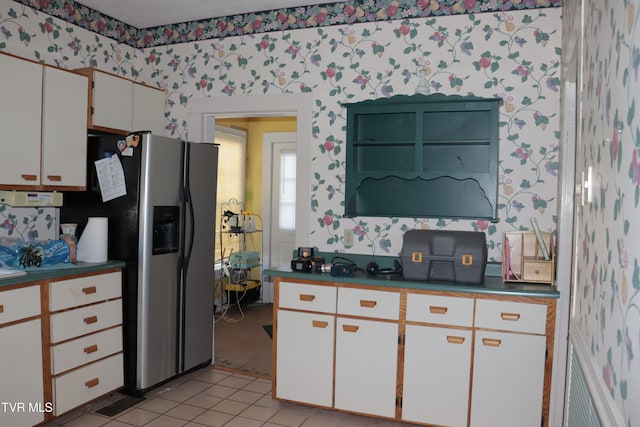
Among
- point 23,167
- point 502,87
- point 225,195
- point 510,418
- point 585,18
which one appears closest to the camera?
point 585,18

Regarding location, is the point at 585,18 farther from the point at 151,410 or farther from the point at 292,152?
the point at 292,152

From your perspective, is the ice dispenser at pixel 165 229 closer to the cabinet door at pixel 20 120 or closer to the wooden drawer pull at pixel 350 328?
the cabinet door at pixel 20 120

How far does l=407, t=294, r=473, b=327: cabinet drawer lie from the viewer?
284cm

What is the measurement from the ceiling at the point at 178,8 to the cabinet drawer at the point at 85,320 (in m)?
2.12

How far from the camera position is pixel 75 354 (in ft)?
9.81

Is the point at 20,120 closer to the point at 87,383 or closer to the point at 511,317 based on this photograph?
the point at 87,383

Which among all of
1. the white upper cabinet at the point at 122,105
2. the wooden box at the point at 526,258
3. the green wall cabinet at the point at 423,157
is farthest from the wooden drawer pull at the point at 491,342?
the white upper cabinet at the point at 122,105

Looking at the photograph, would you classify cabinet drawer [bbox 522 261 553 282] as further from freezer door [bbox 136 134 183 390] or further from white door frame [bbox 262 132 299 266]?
white door frame [bbox 262 132 299 266]

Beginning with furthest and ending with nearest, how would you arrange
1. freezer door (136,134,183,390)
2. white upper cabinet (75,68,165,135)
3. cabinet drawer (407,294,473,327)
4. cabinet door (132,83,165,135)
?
cabinet door (132,83,165,135) < white upper cabinet (75,68,165,135) < freezer door (136,134,183,390) < cabinet drawer (407,294,473,327)

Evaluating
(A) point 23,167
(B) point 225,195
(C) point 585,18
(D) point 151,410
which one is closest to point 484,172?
(C) point 585,18

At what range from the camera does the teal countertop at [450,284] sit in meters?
2.74

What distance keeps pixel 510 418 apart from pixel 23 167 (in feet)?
10.3

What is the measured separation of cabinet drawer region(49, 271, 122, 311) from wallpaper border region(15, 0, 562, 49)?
6.11ft
